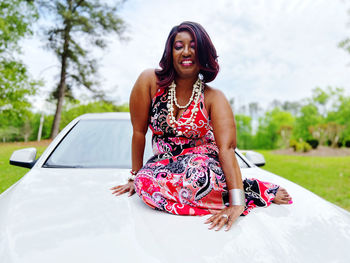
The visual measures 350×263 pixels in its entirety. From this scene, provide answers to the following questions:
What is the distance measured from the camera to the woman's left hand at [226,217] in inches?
45.6

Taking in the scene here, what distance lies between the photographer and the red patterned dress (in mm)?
1332

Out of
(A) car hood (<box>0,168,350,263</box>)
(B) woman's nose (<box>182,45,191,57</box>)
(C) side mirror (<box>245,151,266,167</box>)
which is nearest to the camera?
(A) car hood (<box>0,168,350,263</box>)

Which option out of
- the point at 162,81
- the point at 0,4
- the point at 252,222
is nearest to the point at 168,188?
the point at 252,222

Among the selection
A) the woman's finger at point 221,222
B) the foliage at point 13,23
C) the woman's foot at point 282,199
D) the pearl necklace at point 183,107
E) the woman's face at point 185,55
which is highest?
the foliage at point 13,23

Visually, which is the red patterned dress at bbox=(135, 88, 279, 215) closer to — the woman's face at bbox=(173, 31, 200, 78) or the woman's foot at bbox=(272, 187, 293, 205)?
the woman's foot at bbox=(272, 187, 293, 205)

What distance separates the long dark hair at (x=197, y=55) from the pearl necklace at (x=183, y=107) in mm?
56

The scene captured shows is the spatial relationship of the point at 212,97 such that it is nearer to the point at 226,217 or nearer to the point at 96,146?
the point at 226,217

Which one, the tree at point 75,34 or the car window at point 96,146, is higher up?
the tree at point 75,34

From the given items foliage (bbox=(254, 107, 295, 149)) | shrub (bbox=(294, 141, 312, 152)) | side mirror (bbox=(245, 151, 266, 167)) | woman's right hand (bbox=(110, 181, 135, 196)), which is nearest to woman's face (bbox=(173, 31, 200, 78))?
woman's right hand (bbox=(110, 181, 135, 196))

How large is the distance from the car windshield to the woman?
0.54 meters

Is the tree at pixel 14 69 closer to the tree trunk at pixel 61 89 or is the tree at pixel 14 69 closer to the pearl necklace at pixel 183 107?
the tree trunk at pixel 61 89

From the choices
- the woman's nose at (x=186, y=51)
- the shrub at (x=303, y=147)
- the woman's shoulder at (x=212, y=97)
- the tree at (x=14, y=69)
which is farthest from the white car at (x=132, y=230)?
the shrub at (x=303, y=147)

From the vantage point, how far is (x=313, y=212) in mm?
1413

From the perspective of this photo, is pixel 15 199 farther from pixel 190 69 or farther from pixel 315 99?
pixel 315 99
